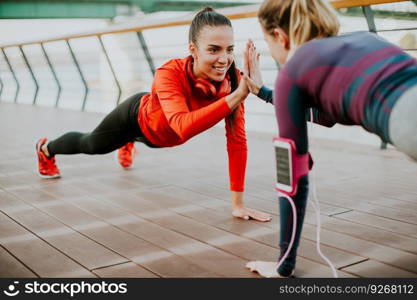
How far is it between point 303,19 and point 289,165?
1.16ft

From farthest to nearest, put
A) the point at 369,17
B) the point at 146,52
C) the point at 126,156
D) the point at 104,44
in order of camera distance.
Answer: the point at 104,44 < the point at 146,52 < the point at 369,17 < the point at 126,156

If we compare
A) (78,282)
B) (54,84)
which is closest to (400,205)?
(78,282)

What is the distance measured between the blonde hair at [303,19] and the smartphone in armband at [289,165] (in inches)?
9.9

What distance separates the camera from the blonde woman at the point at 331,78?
1065mm

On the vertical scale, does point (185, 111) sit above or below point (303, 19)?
below

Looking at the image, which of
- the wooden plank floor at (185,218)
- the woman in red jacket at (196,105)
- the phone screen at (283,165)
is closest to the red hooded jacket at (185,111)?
the woman in red jacket at (196,105)

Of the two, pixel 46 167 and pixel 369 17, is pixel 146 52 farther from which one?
pixel 46 167

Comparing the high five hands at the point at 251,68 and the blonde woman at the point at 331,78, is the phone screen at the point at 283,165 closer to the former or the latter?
the blonde woman at the point at 331,78

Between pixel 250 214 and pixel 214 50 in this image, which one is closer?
pixel 214 50

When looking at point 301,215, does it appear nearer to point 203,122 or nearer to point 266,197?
point 203,122

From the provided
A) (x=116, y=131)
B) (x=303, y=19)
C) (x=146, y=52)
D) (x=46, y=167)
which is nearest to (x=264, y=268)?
(x=303, y=19)

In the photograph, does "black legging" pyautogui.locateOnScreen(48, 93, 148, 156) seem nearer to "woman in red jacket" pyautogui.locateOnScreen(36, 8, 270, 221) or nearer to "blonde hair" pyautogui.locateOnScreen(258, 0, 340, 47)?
"woman in red jacket" pyautogui.locateOnScreen(36, 8, 270, 221)

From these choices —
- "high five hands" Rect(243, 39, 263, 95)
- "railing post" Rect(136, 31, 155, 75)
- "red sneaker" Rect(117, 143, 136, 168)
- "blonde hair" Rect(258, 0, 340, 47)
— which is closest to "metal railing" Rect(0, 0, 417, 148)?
"railing post" Rect(136, 31, 155, 75)

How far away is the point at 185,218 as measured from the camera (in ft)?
6.79
